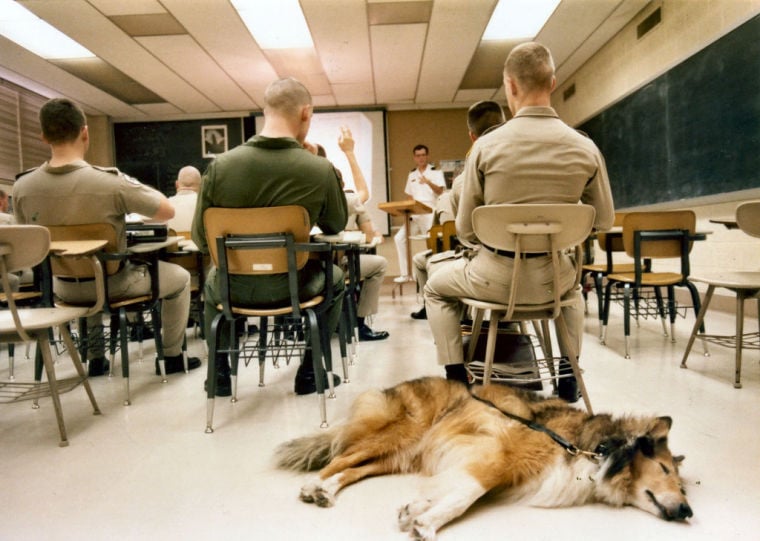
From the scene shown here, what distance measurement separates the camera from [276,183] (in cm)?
215

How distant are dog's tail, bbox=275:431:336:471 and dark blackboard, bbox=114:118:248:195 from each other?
8.11 metres

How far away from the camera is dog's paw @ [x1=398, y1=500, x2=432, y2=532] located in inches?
49.6

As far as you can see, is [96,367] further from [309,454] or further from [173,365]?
[309,454]

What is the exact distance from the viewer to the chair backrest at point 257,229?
6.54ft

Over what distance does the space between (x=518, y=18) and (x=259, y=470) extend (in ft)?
18.5

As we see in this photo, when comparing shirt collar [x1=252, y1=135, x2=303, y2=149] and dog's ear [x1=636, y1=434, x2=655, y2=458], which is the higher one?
shirt collar [x1=252, y1=135, x2=303, y2=149]

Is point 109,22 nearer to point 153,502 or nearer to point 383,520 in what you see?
point 153,502

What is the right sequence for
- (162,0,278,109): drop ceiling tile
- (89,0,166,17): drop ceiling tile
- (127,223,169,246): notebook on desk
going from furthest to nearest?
(162,0,278,109): drop ceiling tile < (89,0,166,17): drop ceiling tile < (127,223,169,246): notebook on desk

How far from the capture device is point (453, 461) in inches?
54.6

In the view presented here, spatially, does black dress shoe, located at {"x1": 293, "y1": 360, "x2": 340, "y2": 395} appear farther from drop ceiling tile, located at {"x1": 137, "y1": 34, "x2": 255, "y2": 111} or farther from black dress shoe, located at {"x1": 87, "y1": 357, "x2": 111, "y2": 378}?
drop ceiling tile, located at {"x1": 137, "y1": 34, "x2": 255, "y2": 111}

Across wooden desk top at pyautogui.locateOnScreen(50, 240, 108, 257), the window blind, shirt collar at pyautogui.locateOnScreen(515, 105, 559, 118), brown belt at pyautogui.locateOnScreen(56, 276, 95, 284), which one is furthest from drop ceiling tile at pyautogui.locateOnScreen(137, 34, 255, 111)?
shirt collar at pyautogui.locateOnScreen(515, 105, 559, 118)

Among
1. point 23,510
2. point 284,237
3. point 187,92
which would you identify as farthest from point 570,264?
point 187,92

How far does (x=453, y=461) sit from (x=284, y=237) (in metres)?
1.09

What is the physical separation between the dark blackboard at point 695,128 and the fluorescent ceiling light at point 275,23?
3.82 metres
